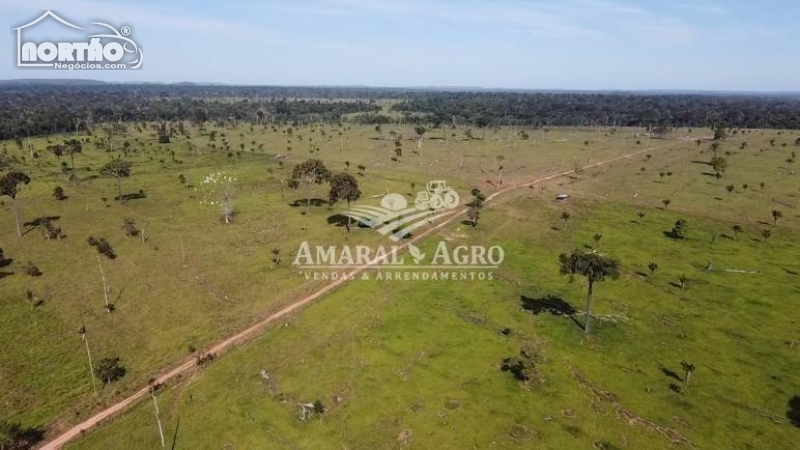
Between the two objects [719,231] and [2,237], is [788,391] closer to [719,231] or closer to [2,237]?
[719,231]

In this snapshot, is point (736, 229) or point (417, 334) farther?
point (736, 229)

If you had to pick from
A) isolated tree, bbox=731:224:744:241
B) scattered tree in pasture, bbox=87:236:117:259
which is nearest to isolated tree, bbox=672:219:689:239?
isolated tree, bbox=731:224:744:241

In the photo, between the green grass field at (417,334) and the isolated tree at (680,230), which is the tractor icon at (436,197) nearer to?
the green grass field at (417,334)

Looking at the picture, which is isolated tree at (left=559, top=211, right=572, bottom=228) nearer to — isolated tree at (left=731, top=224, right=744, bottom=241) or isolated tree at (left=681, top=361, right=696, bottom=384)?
isolated tree at (left=731, top=224, right=744, bottom=241)

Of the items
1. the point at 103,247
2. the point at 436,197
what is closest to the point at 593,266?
the point at 436,197

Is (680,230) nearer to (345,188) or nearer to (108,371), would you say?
(345,188)
